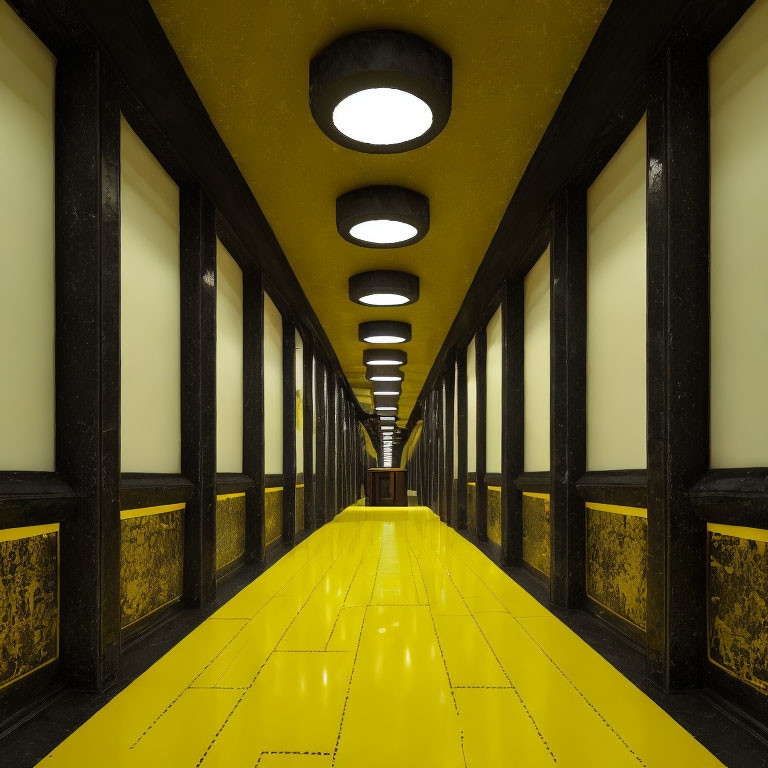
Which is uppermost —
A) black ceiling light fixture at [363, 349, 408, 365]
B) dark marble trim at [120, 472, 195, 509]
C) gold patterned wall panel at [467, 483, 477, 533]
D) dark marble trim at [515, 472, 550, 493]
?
black ceiling light fixture at [363, 349, 408, 365]

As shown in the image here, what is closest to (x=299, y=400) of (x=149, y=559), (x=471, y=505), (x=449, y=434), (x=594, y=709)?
(x=471, y=505)

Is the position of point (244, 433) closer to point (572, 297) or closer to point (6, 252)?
point (572, 297)

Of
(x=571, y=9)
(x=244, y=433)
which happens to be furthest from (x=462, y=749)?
(x=244, y=433)

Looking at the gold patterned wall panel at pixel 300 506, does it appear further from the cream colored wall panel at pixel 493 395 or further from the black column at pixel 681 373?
the black column at pixel 681 373

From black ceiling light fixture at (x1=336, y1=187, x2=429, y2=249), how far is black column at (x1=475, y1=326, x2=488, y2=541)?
11.0 feet

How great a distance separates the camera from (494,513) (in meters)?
7.70

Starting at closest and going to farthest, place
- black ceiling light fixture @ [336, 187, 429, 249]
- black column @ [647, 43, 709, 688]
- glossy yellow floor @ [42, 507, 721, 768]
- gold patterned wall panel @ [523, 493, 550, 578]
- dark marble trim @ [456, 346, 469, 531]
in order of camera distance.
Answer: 1. glossy yellow floor @ [42, 507, 721, 768]
2. black column @ [647, 43, 709, 688]
3. black ceiling light fixture @ [336, 187, 429, 249]
4. gold patterned wall panel @ [523, 493, 550, 578]
5. dark marble trim @ [456, 346, 469, 531]

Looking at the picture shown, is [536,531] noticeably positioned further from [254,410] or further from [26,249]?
[26,249]

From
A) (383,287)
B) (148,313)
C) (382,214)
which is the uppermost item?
(382,214)

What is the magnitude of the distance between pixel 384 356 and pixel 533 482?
6.21m

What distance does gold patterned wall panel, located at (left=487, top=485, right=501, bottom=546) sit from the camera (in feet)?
24.3

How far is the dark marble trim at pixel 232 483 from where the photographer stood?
5.03 m

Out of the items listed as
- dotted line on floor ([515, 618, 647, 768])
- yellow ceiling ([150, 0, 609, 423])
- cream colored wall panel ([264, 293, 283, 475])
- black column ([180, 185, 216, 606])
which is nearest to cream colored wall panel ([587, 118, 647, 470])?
yellow ceiling ([150, 0, 609, 423])

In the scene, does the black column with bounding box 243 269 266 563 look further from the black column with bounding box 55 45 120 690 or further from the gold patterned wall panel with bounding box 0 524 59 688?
the gold patterned wall panel with bounding box 0 524 59 688
